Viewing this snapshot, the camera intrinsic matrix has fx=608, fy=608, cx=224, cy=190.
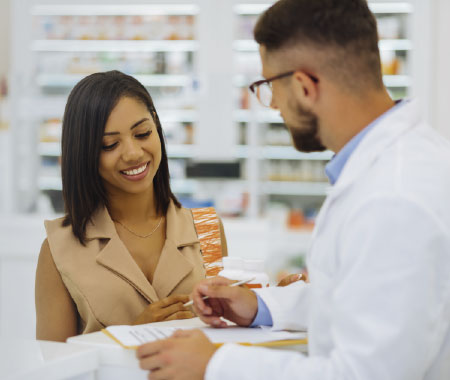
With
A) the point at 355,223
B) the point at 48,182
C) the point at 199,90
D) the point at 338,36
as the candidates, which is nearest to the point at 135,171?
the point at 338,36

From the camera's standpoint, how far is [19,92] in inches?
266

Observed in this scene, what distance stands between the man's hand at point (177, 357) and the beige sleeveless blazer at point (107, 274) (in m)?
Answer: 0.57

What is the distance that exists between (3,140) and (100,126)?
5294 millimetres

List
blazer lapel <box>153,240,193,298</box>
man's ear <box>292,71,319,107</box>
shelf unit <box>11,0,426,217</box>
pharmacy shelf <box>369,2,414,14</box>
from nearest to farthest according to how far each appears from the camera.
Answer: man's ear <box>292,71,319,107</box>
blazer lapel <box>153,240,193,298</box>
pharmacy shelf <box>369,2,414,14</box>
shelf unit <box>11,0,426,217</box>

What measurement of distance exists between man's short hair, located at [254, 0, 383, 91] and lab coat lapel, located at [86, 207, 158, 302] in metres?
0.87

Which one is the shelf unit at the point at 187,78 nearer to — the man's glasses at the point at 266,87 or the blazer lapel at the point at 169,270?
the blazer lapel at the point at 169,270

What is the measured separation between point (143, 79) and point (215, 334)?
6224 mm

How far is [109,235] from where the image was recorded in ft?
6.17

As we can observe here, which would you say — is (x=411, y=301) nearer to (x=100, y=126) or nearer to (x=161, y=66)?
(x=100, y=126)

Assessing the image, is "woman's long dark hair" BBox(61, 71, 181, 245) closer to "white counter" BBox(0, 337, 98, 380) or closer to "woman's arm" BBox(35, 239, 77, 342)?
"woman's arm" BBox(35, 239, 77, 342)

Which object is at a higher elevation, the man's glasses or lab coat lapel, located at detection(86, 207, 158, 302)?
the man's glasses

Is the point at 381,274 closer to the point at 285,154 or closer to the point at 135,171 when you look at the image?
the point at 135,171

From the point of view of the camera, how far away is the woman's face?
1855mm

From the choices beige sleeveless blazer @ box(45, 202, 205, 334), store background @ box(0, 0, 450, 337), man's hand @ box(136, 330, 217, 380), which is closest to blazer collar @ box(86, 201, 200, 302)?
beige sleeveless blazer @ box(45, 202, 205, 334)
